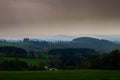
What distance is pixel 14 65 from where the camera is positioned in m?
47.6

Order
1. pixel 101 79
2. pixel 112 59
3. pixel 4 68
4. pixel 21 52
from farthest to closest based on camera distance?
pixel 21 52
pixel 4 68
pixel 112 59
pixel 101 79

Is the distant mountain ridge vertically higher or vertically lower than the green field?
higher

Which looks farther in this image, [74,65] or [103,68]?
[74,65]

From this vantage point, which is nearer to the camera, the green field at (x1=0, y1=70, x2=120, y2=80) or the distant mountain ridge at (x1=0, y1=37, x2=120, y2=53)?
the green field at (x1=0, y1=70, x2=120, y2=80)

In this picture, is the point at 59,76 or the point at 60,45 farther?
the point at 60,45

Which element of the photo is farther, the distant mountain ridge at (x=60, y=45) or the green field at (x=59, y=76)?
the distant mountain ridge at (x=60, y=45)

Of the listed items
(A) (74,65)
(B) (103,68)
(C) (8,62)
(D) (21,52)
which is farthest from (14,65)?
(D) (21,52)

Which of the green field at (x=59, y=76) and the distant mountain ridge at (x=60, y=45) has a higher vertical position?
the distant mountain ridge at (x=60, y=45)

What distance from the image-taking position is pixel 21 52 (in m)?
84.1

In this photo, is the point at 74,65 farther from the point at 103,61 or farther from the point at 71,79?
the point at 71,79

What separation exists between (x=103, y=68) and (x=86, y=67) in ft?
12.3

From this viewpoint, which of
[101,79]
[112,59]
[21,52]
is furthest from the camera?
[21,52]

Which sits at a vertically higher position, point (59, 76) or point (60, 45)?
point (60, 45)

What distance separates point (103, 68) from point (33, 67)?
37.0 feet
